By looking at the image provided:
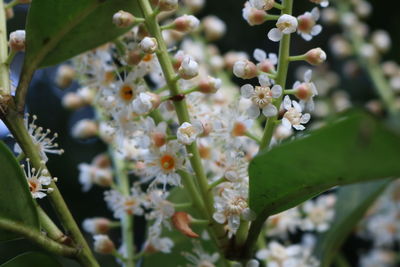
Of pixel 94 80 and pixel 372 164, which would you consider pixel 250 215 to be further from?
pixel 94 80

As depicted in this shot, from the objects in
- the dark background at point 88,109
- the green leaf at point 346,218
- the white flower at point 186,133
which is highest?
the white flower at point 186,133

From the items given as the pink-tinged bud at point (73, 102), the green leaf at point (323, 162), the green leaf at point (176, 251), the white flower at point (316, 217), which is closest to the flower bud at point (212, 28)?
the pink-tinged bud at point (73, 102)

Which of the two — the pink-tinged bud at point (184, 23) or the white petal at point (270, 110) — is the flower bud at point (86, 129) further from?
the white petal at point (270, 110)

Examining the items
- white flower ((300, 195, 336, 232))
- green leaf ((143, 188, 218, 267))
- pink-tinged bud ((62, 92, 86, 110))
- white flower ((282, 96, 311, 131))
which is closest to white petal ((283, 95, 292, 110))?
white flower ((282, 96, 311, 131))

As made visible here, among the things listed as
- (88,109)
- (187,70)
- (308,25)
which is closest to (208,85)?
(187,70)

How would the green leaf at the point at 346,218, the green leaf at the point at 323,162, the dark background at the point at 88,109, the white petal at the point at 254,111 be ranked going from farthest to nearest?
1. the dark background at the point at 88,109
2. the green leaf at the point at 346,218
3. the white petal at the point at 254,111
4. the green leaf at the point at 323,162

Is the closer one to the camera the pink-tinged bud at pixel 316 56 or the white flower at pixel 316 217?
the pink-tinged bud at pixel 316 56

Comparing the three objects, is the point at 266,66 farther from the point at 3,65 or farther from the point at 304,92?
the point at 3,65
